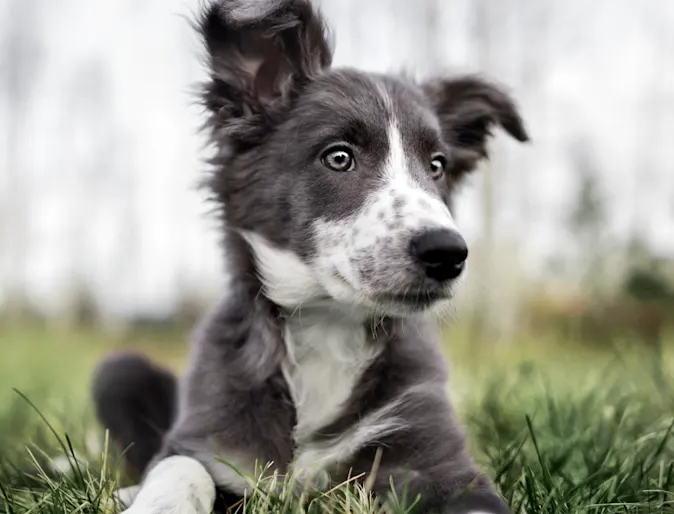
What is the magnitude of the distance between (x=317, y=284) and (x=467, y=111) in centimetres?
141

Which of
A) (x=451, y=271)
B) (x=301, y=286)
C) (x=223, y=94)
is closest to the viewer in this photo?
(x=451, y=271)

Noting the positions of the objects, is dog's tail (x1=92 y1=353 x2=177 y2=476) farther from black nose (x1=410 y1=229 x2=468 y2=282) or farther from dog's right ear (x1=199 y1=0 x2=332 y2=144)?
black nose (x1=410 y1=229 x2=468 y2=282)

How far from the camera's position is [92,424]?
4.45m

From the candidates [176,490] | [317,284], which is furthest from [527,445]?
[176,490]

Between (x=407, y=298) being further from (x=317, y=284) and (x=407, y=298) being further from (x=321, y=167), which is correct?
(x=321, y=167)

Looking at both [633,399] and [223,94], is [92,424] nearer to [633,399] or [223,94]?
[223,94]

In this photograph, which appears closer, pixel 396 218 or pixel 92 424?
pixel 396 218

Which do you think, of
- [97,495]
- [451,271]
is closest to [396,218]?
[451,271]

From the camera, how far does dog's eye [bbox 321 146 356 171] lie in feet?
10.1

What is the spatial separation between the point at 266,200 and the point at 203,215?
1.26ft

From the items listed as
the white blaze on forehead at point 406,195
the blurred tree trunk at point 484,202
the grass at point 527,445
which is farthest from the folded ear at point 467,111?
the blurred tree trunk at point 484,202

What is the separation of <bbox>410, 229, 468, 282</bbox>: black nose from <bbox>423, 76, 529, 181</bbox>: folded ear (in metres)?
1.15

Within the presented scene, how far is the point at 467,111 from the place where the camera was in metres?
3.81

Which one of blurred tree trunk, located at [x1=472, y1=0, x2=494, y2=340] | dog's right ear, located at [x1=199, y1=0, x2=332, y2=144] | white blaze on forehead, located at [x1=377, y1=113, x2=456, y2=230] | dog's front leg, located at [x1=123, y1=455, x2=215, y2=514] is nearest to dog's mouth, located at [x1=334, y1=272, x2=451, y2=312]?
white blaze on forehead, located at [x1=377, y1=113, x2=456, y2=230]
